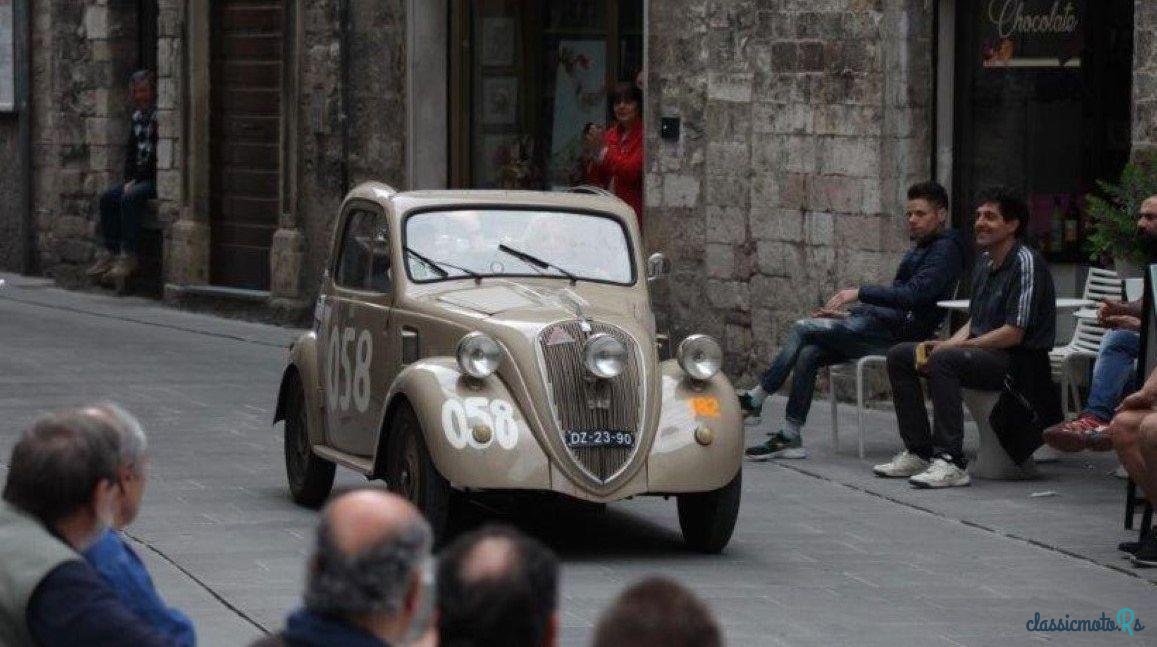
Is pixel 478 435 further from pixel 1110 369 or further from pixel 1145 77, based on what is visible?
pixel 1145 77

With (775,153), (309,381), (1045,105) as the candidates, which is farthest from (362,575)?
(775,153)

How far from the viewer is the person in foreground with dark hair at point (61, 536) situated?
4453 mm

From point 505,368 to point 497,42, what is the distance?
34.2ft

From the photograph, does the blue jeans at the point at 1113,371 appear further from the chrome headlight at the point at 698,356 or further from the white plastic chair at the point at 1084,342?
the chrome headlight at the point at 698,356

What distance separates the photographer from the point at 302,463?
11031 mm

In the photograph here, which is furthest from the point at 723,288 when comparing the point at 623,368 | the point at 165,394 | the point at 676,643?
the point at 676,643

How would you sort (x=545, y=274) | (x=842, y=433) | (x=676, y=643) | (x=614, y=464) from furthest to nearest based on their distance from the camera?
1. (x=842, y=433)
2. (x=545, y=274)
3. (x=614, y=464)
4. (x=676, y=643)

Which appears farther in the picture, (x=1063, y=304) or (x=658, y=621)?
(x=1063, y=304)

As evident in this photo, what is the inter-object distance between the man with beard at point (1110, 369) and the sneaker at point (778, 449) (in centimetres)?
191

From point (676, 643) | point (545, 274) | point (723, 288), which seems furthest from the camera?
point (723, 288)

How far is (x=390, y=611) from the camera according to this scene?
3.84 meters

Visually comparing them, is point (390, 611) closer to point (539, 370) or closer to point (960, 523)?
point (539, 370)

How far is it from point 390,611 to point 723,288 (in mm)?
12502

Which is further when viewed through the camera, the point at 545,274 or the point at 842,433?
the point at 842,433
